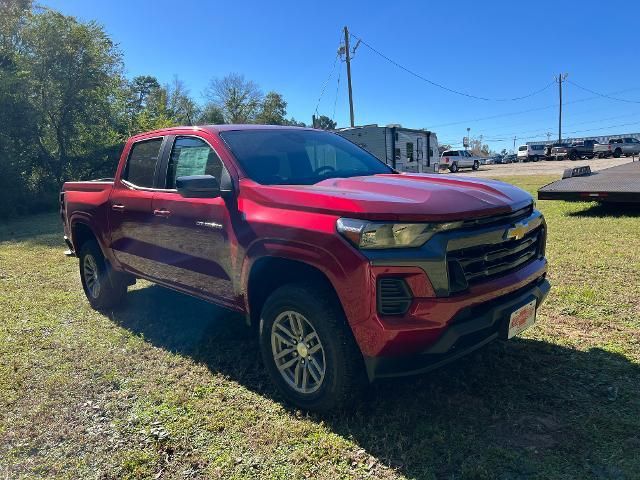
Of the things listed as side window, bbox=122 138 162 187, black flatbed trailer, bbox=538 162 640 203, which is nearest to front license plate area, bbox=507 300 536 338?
side window, bbox=122 138 162 187

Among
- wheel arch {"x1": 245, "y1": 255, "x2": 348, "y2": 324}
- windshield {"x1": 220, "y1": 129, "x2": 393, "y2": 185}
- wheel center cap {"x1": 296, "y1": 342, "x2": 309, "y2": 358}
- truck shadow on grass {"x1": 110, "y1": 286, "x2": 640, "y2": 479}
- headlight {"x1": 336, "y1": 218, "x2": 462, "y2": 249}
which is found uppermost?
windshield {"x1": 220, "y1": 129, "x2": 393, "y2": 185}

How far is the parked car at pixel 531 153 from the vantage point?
5097 cm

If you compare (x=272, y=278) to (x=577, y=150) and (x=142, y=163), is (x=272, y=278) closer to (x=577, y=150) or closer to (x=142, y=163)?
(x=142, y=163)

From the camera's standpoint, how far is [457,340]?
261 centimetres

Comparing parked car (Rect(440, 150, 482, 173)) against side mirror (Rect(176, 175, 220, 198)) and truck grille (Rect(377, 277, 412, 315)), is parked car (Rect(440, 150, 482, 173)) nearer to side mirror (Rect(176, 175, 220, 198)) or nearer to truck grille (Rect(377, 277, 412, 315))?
side mirror (Rect(176, 175, 220, 198))

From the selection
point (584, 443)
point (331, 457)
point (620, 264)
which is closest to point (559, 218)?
point (620, 264)

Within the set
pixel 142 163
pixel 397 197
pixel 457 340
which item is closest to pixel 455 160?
pixel 142 163

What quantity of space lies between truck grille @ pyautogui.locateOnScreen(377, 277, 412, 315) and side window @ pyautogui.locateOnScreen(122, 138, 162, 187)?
2666mm

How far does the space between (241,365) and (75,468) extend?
4.57ft

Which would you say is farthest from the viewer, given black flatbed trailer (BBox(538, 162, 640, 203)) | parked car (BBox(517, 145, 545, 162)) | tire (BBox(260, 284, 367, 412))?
parked car (BBox(517, 145, 545, 162))

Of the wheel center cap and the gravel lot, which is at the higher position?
the wheel center cap

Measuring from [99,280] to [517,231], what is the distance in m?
4.35

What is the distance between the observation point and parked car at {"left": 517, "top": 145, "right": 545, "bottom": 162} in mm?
50969

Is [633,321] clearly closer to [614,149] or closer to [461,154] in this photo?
[461,154]
